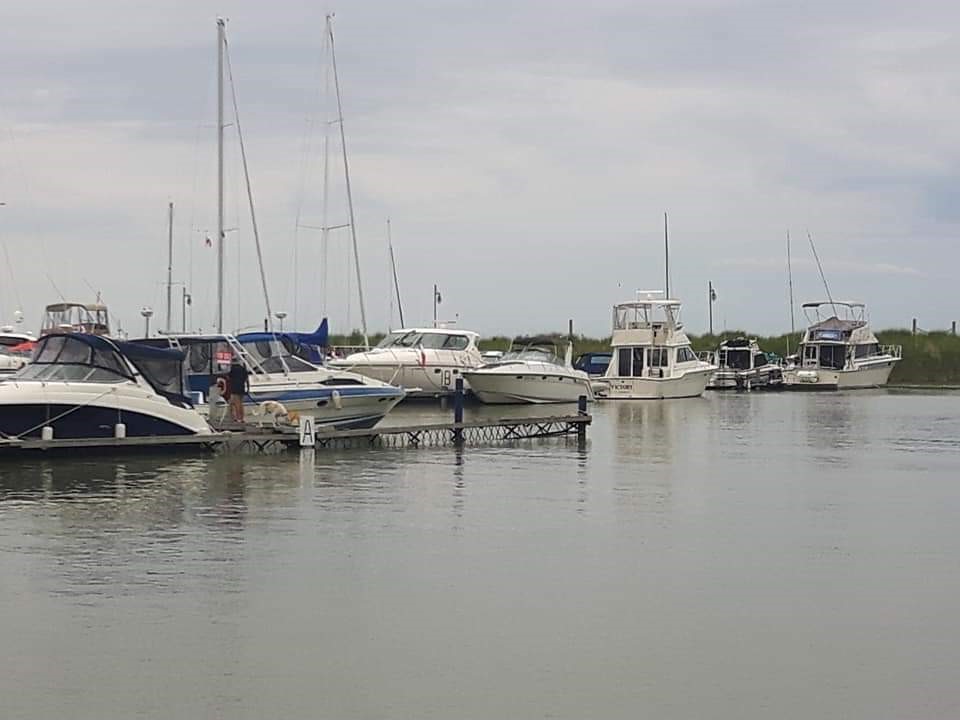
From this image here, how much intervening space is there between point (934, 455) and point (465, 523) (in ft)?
49.7

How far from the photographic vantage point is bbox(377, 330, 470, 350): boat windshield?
48.5 m

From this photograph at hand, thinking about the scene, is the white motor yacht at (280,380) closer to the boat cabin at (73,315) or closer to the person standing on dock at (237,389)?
the person standing on dock at (237,389)

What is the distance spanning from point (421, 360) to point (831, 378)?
25274mm

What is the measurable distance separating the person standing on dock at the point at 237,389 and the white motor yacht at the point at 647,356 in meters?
28.3

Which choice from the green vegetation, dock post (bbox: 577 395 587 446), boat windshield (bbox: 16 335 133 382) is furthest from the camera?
the green vegetation

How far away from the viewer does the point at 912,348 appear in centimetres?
7625

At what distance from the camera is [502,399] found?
4528 centimetres

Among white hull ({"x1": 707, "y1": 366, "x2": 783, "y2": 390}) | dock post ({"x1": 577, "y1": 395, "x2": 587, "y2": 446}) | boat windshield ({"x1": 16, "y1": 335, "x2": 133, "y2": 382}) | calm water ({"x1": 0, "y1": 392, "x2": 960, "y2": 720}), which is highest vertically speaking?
boat windshield ({"x1": 16, "y1": 335, "x2": 133, "y2": 382})

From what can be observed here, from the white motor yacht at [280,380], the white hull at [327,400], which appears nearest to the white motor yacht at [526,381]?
the white hull at [327,400]

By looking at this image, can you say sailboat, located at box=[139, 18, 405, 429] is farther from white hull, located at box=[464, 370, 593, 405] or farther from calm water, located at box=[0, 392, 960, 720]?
white hull, located at box=[464, 370, 593, 405]

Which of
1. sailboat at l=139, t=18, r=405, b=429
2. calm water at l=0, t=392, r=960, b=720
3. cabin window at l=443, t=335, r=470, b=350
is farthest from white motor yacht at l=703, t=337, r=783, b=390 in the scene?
calm water at l=0, t=392, r=960, b=720

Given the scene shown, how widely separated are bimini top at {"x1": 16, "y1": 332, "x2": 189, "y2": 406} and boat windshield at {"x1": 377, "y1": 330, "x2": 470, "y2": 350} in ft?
78.7

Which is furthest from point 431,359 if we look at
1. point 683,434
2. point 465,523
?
point 465,523

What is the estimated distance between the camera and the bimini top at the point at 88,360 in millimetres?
23922
